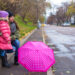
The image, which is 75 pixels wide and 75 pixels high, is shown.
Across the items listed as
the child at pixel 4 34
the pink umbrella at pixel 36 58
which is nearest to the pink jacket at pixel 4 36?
the child at pixel 4 34

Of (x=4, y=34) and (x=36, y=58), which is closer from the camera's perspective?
(x=36, y=58)

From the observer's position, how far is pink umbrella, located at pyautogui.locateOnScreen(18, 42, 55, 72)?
13.8 feet

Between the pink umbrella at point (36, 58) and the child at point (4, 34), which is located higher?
the child at point (4, 34)

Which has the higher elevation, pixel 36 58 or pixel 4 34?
pixel 4 34

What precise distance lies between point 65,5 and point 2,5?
90977 mm

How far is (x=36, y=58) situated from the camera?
4.20 m

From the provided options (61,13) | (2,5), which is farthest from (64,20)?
(2,5)

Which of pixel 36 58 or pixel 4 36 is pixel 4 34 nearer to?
pixel 4 36

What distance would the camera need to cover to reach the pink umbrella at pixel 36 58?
4199 mm

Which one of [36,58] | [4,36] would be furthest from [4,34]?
[36,58]

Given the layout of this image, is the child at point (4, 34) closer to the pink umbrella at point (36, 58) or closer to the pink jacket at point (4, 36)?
the pink jacket at point (4, 36)

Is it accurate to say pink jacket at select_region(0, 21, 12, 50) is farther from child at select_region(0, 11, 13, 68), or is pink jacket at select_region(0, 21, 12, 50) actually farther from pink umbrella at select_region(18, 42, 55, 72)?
pink umbrella at select_region(18, 42, 55, 72)

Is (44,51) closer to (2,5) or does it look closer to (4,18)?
(4,18)

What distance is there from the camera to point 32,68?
13.9 ft
